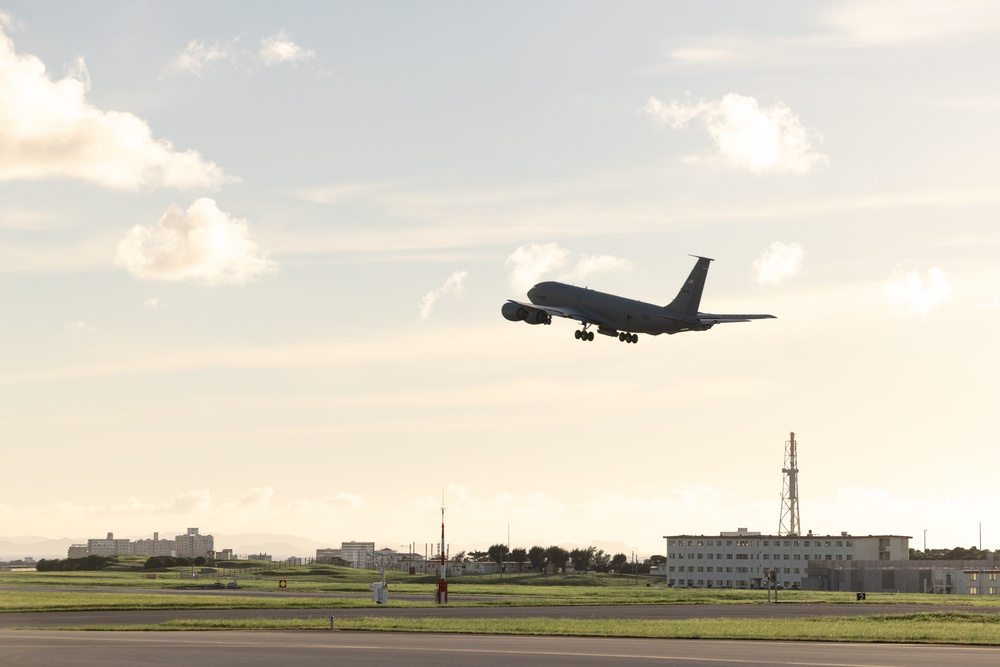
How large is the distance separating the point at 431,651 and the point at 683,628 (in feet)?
66.6

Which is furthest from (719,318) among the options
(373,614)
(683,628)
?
(373,614)

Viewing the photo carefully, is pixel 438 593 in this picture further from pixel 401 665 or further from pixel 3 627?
pixel 401 665

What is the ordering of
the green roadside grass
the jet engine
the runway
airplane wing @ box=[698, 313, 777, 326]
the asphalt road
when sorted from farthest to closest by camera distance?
the jet engine
airplane wing @ box=[698, 313, 777, 326]
the runway
the green roadside grass
the asphalt road

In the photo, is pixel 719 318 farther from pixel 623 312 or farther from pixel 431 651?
pixel 431 651

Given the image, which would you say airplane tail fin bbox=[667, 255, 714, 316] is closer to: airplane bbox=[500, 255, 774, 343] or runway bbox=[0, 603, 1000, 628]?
airplane bbox=[500, 255, 774, 343]

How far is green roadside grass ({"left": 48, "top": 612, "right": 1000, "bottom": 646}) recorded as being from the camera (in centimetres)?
5475

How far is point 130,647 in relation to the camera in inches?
1772

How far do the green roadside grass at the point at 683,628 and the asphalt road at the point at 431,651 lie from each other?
10.4ft

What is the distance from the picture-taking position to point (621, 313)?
78625 mm

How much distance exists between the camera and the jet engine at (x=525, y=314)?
83.5m

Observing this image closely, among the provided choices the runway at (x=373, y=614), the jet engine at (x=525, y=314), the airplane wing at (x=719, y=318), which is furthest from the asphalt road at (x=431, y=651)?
the jet engine at (x=525, y=314)

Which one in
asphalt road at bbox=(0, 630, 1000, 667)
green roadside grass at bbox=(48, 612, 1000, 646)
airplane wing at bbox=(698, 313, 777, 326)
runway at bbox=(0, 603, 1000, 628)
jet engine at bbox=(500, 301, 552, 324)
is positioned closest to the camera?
asphalt road at bbox=(0, 630, 1000, 667)

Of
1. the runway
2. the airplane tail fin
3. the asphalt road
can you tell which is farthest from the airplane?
the asphalt road

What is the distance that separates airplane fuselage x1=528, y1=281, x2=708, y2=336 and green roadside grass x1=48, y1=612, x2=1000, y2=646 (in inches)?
750
